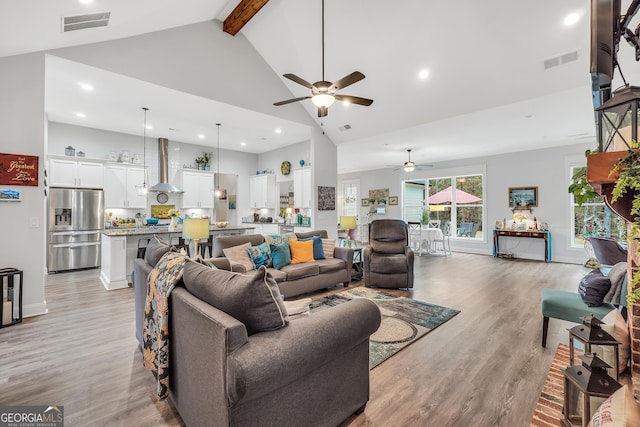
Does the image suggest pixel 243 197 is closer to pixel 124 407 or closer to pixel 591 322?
pixel 124 407

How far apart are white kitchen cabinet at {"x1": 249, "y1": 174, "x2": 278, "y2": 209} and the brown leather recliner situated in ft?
12.6

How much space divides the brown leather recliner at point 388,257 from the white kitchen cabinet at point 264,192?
385 centimetres

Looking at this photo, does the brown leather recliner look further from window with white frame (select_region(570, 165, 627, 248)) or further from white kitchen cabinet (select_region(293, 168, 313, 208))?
window with white frame (select_region(570, 165, 627, 248))

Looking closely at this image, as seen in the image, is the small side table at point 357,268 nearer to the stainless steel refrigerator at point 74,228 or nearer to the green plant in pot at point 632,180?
the green plant in pot at point 632,180

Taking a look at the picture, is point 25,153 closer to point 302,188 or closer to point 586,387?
point 302,188

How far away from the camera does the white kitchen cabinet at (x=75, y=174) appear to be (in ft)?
18.7

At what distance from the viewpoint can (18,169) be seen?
3260 mm

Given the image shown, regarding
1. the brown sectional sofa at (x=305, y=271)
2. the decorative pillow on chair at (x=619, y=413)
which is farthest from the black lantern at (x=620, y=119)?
the brown sectional sofa at (x=305, y=271)

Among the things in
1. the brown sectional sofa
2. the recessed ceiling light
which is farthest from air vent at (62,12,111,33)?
the recessed ceiling light

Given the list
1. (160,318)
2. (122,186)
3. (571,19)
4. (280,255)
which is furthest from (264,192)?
(571,19)

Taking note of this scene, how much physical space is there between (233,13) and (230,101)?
4.19ft

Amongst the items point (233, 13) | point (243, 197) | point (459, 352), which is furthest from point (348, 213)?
point (459, 352)

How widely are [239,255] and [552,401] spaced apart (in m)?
3.29

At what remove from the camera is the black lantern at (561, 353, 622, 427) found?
1.13m
